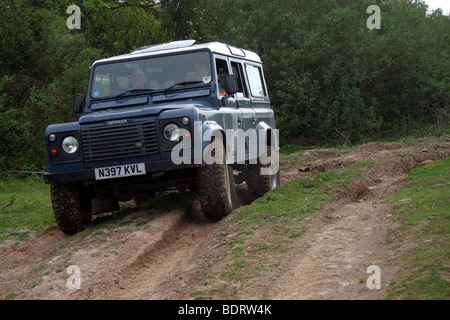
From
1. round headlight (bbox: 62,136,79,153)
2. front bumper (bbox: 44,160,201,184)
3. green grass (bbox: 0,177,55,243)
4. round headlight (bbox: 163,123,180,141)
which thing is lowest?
green grass (bbox: 0,177,55,243)

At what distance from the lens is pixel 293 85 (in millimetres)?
17875

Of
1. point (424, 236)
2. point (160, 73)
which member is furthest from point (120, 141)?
point (424, 236)

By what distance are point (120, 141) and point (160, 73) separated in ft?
4.44

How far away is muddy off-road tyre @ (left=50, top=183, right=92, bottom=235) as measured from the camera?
7.19 metres

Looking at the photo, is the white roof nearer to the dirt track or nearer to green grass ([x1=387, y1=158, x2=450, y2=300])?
the dirt track

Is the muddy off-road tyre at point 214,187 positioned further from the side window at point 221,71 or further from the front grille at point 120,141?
the side window at point 221,71

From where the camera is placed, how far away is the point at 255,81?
9.56 m

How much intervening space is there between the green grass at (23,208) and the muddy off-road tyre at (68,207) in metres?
0.73

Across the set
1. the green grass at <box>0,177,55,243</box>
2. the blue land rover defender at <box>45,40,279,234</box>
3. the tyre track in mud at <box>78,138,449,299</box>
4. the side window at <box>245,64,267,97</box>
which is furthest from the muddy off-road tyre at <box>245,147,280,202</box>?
the green grass at <box>0,177,55,243</box>

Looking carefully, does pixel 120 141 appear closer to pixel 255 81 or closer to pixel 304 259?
pixel 304 259

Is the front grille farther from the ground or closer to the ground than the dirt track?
farther from the ground

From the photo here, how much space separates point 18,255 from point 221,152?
268 centimetres

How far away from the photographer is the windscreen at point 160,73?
7684 millimetres

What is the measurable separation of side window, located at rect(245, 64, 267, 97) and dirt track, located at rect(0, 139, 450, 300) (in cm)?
221
